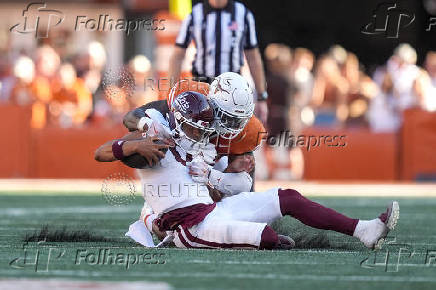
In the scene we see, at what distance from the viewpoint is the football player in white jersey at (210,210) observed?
6102mm

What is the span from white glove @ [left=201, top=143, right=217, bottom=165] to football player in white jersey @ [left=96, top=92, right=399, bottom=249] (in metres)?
0.08

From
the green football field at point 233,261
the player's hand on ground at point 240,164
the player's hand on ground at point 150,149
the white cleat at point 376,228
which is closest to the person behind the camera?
the green football field at point 233,261

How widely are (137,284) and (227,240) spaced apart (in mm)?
1394

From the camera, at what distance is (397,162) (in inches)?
607

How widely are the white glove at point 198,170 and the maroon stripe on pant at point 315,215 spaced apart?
17.2 inches

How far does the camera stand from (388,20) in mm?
18531

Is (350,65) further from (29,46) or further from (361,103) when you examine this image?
(29,46)

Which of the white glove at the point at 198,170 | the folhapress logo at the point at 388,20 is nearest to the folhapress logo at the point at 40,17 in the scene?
the folhapress logo at the point at 388,20

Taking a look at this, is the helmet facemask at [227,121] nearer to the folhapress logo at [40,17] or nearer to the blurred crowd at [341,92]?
the blurred crowd at [341,92]

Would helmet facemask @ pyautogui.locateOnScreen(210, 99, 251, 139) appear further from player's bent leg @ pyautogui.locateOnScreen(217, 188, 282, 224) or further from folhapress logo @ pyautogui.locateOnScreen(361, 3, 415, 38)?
folhapress logo @ pyautogui.locateOnScreen(361, 3, 415, 38)

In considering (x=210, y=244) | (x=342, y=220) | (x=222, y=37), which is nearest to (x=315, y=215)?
(x=342, y=220)

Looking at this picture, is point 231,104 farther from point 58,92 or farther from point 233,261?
point 58,92

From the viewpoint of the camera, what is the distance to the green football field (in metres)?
5.04

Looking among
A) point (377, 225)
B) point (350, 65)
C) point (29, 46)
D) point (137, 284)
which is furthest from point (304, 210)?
point (29, 46)
